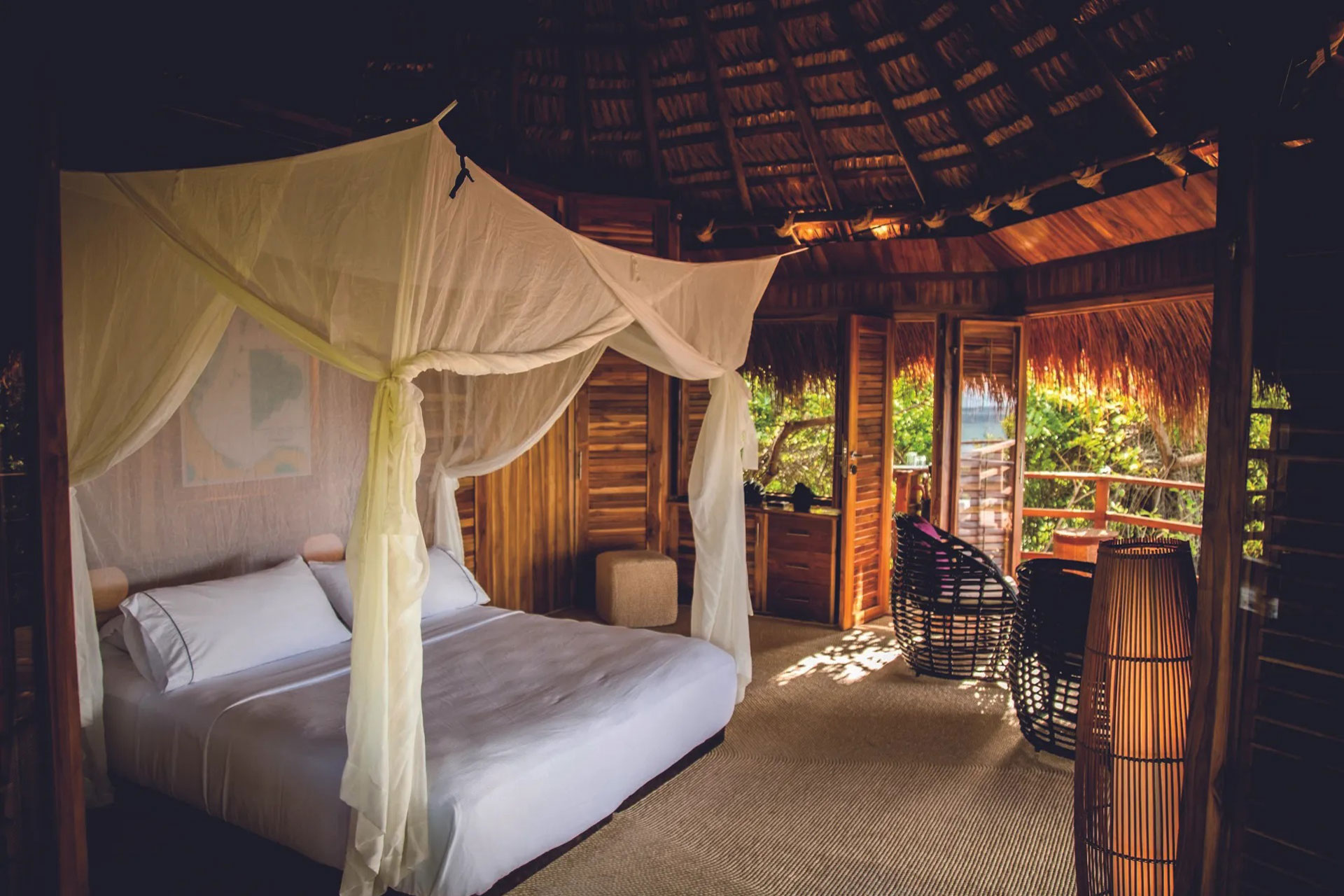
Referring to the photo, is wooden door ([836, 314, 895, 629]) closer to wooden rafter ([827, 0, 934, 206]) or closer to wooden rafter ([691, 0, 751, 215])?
wooden rafter ([827, 0, 934, 206])

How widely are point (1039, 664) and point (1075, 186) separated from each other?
8.21 ft

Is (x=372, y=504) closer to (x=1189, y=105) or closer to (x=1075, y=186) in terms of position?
(x=1189, y=105)

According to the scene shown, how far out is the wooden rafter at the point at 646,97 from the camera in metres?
4.38

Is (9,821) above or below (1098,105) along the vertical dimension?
below

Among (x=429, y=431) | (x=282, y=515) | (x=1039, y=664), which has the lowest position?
(x=1039, y=664)

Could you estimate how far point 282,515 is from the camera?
11.3 feet

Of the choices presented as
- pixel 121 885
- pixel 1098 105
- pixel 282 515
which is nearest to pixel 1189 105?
pixel 1098 105

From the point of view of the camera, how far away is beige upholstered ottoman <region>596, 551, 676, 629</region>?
4.84 meters

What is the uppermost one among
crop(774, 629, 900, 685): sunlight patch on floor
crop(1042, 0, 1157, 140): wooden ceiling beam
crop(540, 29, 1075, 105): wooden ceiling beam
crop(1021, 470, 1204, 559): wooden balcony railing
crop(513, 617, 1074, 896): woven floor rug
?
crop(540, 29, 1075, 105): wooden ceiling beam

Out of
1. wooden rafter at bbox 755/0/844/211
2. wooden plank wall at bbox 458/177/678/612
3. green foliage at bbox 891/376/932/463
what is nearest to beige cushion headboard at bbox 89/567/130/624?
wooden plank wall at bbox 458/177/678/612

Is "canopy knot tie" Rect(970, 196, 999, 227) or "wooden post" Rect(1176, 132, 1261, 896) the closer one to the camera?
"wooden post" Rect(1176, 132, 1261, 896)

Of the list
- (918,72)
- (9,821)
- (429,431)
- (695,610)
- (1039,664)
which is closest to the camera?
(9,821)

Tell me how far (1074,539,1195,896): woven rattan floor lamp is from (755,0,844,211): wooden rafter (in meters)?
3.30

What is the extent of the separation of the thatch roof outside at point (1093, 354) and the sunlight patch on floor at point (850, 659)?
5.50 feet
